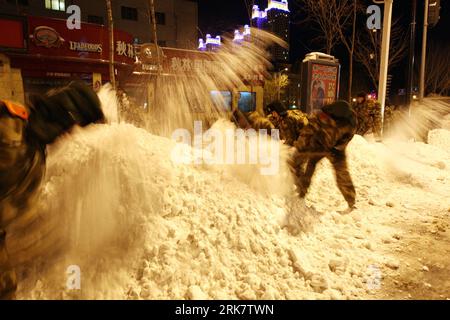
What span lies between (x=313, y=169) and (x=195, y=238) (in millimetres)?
2799

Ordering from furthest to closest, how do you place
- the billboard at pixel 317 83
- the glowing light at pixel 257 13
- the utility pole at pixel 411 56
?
the glowing light at pixel 257 13
the utility pole at pixel 411 56
the billboard at pixel 317 83

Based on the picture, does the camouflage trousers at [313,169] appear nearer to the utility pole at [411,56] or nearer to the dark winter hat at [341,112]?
the dark winter hat at [341,112]

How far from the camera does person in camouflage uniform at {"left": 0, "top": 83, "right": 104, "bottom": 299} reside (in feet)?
7.80

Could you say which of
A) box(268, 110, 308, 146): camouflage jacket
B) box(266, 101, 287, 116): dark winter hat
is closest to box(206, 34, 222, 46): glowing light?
box(266, 101, 287, 116): dark winter hat

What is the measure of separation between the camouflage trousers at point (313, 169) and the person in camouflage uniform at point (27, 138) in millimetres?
3383

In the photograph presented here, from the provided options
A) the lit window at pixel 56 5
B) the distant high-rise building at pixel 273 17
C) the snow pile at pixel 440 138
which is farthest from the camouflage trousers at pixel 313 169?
the lit window at pixel 56 5

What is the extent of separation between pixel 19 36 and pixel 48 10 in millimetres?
13834

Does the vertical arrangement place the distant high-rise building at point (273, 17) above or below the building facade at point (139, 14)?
below

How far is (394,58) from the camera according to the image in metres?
21.6

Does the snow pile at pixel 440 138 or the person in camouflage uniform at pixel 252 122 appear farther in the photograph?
the snow pile at pixel 440 138

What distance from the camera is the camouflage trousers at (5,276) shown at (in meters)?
2.47

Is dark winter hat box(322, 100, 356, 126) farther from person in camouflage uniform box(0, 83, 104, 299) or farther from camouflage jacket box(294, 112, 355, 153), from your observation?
person in camouflage uniform box(0, 83, 104, 299)

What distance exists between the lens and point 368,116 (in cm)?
1005

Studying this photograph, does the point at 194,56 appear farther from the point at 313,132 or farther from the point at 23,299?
the point at 23,299
